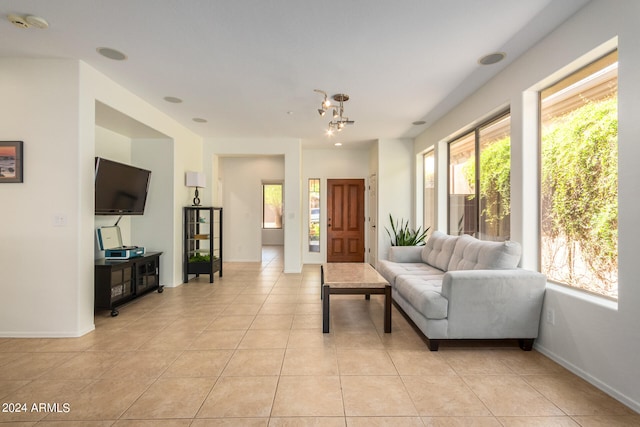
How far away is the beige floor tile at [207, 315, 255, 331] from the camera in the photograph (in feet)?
10.8

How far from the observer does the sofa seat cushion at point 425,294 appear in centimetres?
Answer: 269

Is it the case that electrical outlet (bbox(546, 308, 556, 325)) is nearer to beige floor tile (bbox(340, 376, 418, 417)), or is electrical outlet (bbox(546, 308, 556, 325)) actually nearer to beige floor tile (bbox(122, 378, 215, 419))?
beige floor tile (bbox(340, 376, 418, 417))

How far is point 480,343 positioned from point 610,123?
203cm

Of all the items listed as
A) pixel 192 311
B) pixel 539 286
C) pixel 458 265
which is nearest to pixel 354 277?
pixel 458 265

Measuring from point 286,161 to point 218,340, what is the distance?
12.9 feet

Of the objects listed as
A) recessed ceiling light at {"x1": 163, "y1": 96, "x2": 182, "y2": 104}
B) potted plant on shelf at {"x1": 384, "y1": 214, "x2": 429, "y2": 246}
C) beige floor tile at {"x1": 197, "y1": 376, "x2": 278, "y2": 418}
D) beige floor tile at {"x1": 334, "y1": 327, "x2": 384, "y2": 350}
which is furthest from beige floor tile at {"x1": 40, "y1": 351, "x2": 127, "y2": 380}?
potted plant on shelf at {"x1": 384, "y1": 214, "x2": 429, "y2": 246}

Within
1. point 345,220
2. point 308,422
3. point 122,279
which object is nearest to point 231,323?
point 122,279

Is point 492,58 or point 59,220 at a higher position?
point 492,58

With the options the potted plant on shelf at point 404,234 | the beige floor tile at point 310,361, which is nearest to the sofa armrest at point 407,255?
the potted plant on shelf at point 404,234

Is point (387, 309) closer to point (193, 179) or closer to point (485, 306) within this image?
point (485, 306)

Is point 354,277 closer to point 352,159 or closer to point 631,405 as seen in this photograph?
point 631,405

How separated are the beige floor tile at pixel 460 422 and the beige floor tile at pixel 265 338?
1392 millimetres

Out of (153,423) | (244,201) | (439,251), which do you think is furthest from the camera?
(244,201)

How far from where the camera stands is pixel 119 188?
3973 mm
